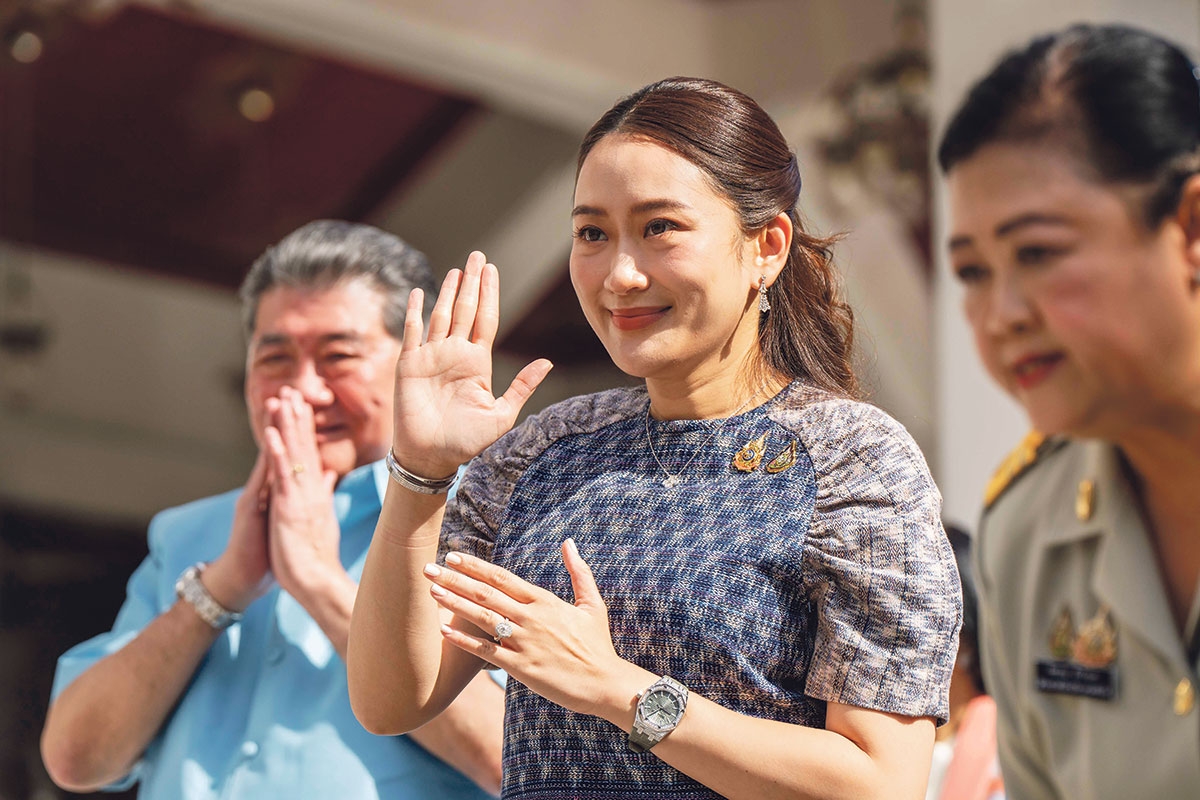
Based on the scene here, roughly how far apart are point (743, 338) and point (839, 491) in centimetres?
21

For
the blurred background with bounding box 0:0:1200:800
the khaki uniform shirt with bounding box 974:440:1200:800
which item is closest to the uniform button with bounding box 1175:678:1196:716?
the khaki uniform shirt with bounding box 974:440:1200:800

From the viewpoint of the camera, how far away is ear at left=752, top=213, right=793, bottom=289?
4.72 ft

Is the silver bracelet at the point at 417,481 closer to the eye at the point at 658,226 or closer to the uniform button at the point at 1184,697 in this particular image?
the eye at the point at 658,226

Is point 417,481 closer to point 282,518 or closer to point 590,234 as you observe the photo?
point 590,234

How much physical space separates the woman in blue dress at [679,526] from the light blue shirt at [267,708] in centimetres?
48

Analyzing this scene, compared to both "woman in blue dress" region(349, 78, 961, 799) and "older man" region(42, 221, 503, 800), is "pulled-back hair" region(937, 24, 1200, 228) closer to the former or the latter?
"woman in blue dress" region(349, 78, 961, 799)

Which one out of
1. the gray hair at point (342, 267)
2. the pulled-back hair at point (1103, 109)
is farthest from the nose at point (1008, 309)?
the gray hair at point (342, 267)

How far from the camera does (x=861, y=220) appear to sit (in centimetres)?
606

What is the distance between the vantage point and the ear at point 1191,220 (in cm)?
154

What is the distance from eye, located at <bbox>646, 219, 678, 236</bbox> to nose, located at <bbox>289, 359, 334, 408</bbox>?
0.84 meters

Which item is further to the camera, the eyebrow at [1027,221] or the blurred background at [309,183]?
the blurred background at [309,183]

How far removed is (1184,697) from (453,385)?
920mm

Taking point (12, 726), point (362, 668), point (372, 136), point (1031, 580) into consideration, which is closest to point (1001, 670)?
point (1031, 580)

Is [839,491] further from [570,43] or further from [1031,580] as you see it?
[570,43]
